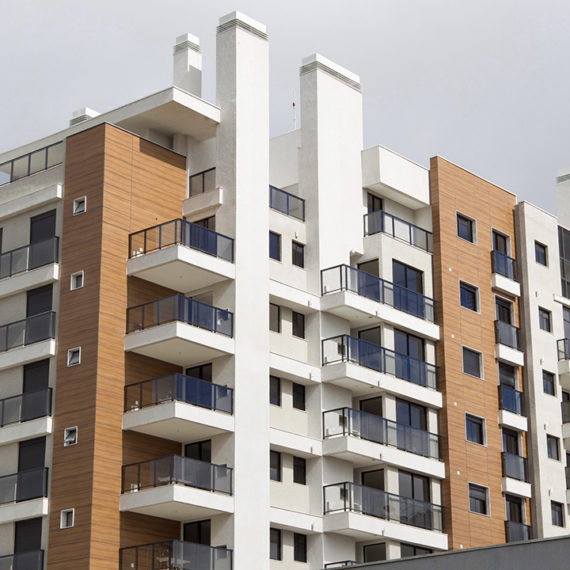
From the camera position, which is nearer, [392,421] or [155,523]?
[155,523]

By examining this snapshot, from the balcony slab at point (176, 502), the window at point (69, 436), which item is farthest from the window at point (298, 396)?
the window at point (69, 436)

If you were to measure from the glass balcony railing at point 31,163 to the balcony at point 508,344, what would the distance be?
66.4 feet

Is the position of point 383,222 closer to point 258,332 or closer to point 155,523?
point 258,332

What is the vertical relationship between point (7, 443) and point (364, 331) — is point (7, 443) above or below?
below

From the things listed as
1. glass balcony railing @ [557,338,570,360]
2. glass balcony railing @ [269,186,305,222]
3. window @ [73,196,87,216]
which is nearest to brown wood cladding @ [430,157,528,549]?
glass balcony railing @ [557,338,570,360]

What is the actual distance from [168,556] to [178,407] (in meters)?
4.87

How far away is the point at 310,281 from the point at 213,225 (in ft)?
15.4

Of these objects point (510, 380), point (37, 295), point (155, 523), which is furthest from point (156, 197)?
point (510, 380)

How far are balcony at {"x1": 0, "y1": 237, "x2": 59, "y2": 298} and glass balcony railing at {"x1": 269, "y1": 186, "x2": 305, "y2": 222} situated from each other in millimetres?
8725

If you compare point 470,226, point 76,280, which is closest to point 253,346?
point 76,280

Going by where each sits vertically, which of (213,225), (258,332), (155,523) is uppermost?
(213,225)

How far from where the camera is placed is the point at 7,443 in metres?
46.8

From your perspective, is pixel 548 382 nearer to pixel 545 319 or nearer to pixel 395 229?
pixel 545 319

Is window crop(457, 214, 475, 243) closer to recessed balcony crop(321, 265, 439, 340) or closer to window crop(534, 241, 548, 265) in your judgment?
window crop(534, 241, 548, 265)
